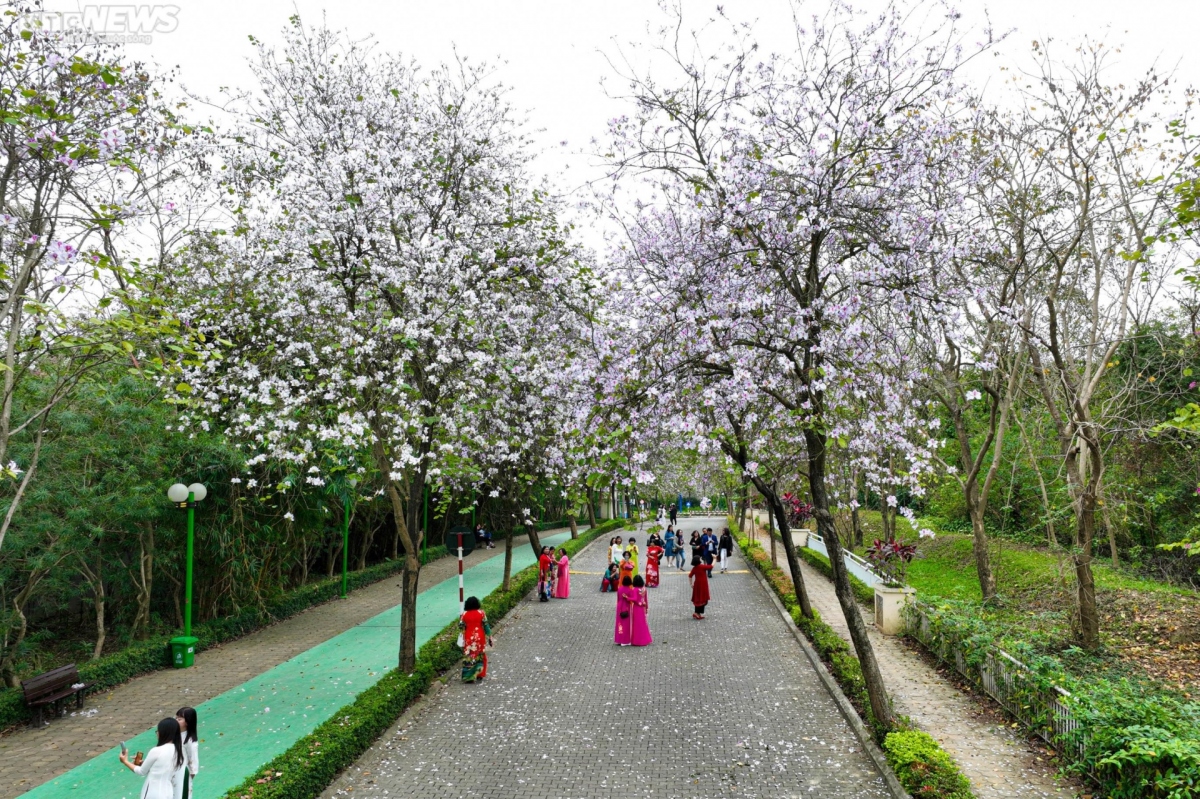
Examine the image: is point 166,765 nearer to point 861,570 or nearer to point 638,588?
point 638,588

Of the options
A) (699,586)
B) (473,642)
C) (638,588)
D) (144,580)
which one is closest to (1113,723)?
(638,588)

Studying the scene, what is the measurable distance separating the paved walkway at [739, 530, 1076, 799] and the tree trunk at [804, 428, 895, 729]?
770mm

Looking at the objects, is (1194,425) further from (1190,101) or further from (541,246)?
(541,246)

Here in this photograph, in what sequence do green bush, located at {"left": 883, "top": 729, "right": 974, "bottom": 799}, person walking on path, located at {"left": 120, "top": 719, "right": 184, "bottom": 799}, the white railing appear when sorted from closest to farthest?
person walking on path, located at {"left": 120, "top": 719, "right": 184, "bottom": 799}, green bush, located at {"left": 883, "top": 729, "right": 974, "bottom": 799}, the white railing

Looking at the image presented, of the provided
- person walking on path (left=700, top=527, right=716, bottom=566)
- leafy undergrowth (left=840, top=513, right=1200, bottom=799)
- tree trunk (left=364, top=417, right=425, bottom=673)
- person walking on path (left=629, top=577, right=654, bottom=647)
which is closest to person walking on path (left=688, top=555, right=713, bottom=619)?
person walking on path (left=629, top=577, right=654, bottom=647)

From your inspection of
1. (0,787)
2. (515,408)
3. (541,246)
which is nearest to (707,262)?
(541,246)

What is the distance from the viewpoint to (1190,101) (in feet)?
31.0

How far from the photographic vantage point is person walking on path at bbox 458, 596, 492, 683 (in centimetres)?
1048

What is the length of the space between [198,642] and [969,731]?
37.7 feet

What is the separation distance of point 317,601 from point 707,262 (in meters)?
13.1

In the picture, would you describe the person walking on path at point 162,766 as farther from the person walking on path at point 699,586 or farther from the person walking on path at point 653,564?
the person walking on path at point 653,564

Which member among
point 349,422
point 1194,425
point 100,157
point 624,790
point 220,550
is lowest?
point 624,790

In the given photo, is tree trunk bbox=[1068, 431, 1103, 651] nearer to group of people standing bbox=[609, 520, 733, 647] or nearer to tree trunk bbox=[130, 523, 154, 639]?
group of people standing bbox=[609, 520, 733, 647]

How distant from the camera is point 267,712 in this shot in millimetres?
9281
